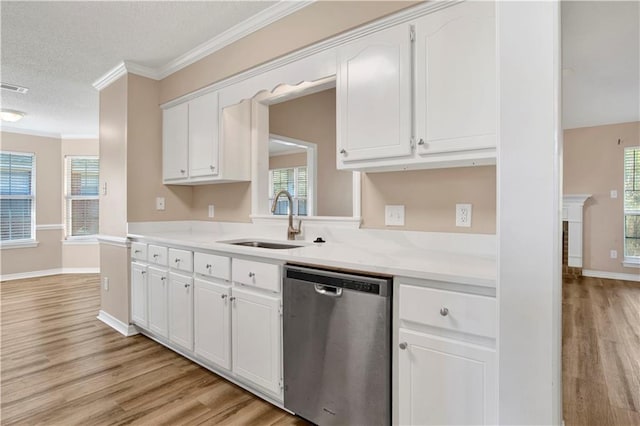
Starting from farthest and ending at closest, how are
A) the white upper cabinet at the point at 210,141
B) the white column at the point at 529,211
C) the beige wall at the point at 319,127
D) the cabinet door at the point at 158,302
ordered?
the beige wall at the point at 319,127 → the white upper cabinet at the point at 210,141 → the cabinet door at the point at 158,302 → the white column at the point at 529,211

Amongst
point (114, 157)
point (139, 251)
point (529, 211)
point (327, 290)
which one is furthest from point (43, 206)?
point (529, 211)

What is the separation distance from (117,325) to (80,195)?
392 cm

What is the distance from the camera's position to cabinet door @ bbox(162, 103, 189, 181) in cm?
321

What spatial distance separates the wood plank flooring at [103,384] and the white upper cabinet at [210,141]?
1518 mm

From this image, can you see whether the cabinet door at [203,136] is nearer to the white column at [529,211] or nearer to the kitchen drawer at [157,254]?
the kitchen drawer at [157,254]

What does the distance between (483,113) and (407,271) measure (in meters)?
0.78

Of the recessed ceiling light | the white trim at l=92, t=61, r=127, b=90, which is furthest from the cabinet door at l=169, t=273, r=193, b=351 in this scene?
the recessed ceiling light

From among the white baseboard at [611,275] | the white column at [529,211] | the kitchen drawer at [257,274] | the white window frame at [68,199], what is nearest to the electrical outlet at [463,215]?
the white column at [529,211]

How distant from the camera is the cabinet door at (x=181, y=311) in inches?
98.4

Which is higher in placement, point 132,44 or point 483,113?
point 132,44

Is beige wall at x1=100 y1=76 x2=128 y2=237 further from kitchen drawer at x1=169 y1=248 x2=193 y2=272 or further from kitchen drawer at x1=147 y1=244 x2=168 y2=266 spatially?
kitchen drawer at x1=169 y1=248 x2=193 y2=272

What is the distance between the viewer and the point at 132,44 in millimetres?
2832

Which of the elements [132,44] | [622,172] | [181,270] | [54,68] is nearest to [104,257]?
[181,270]

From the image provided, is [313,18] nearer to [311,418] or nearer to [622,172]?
[311,418]
